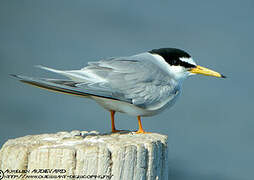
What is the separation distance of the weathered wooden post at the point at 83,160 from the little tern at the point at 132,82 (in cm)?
55

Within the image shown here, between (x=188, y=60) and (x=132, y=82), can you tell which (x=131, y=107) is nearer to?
(x=132, y=82)

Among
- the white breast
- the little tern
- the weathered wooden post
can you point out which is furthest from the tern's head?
the weathered wooden post

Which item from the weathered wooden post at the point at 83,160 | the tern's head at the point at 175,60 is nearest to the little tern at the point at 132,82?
the tern's head at the point at 175,60

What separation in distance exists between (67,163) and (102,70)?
1.25 meters

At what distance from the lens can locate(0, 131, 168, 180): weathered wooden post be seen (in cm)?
260

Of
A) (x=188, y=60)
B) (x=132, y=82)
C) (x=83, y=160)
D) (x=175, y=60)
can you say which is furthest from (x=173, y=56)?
(x=83, y=160)

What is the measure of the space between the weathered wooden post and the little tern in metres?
0.55

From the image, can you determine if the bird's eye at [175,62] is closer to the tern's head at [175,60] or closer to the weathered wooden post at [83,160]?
the tern's head at [175,60]

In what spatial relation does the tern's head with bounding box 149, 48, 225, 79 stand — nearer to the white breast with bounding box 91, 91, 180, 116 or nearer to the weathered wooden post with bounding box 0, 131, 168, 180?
the white breast with bounding box 91, 91, 180, 116

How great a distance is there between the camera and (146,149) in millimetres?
2893

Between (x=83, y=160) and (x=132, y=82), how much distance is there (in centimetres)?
120

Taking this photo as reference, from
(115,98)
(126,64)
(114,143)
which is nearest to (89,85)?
(115,98)

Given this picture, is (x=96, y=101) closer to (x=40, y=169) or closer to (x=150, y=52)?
(x=150, y=52)

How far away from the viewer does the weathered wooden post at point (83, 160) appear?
8.54 ft
